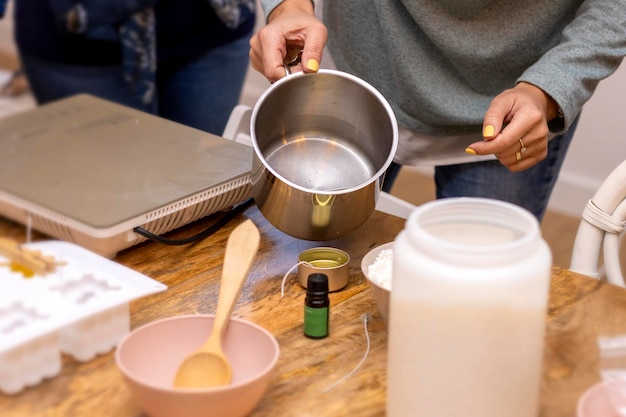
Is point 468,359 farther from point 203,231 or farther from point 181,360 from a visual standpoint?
point 203,231

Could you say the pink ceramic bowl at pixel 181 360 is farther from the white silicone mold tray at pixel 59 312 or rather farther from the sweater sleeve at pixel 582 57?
the sweater sleeve at pixel 582 57

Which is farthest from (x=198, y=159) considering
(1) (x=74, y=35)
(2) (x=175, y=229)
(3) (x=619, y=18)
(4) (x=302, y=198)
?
(1) (x=74, y=35)

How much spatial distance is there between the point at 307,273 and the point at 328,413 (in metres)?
0.21

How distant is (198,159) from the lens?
3.13 feet

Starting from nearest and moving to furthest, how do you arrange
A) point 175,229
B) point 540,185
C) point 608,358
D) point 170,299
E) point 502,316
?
point 502,316
point 608,358
point 170,299
point 175,229
point 540,185

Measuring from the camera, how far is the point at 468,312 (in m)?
0.53

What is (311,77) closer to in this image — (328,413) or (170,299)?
(170,299)

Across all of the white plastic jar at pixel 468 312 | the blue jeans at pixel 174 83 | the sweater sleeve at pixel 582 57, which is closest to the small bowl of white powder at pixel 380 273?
the white plastic jar at pixel 468 312

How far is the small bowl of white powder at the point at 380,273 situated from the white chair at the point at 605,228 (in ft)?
0.76

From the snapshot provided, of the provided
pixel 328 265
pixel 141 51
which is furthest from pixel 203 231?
pixel 141 51

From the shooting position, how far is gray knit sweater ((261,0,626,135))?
0.97 metres

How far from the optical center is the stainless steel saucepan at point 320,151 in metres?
0.82

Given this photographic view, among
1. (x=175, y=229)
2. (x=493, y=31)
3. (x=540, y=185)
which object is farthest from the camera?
(x=540, y=185)

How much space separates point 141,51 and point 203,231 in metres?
0.67
